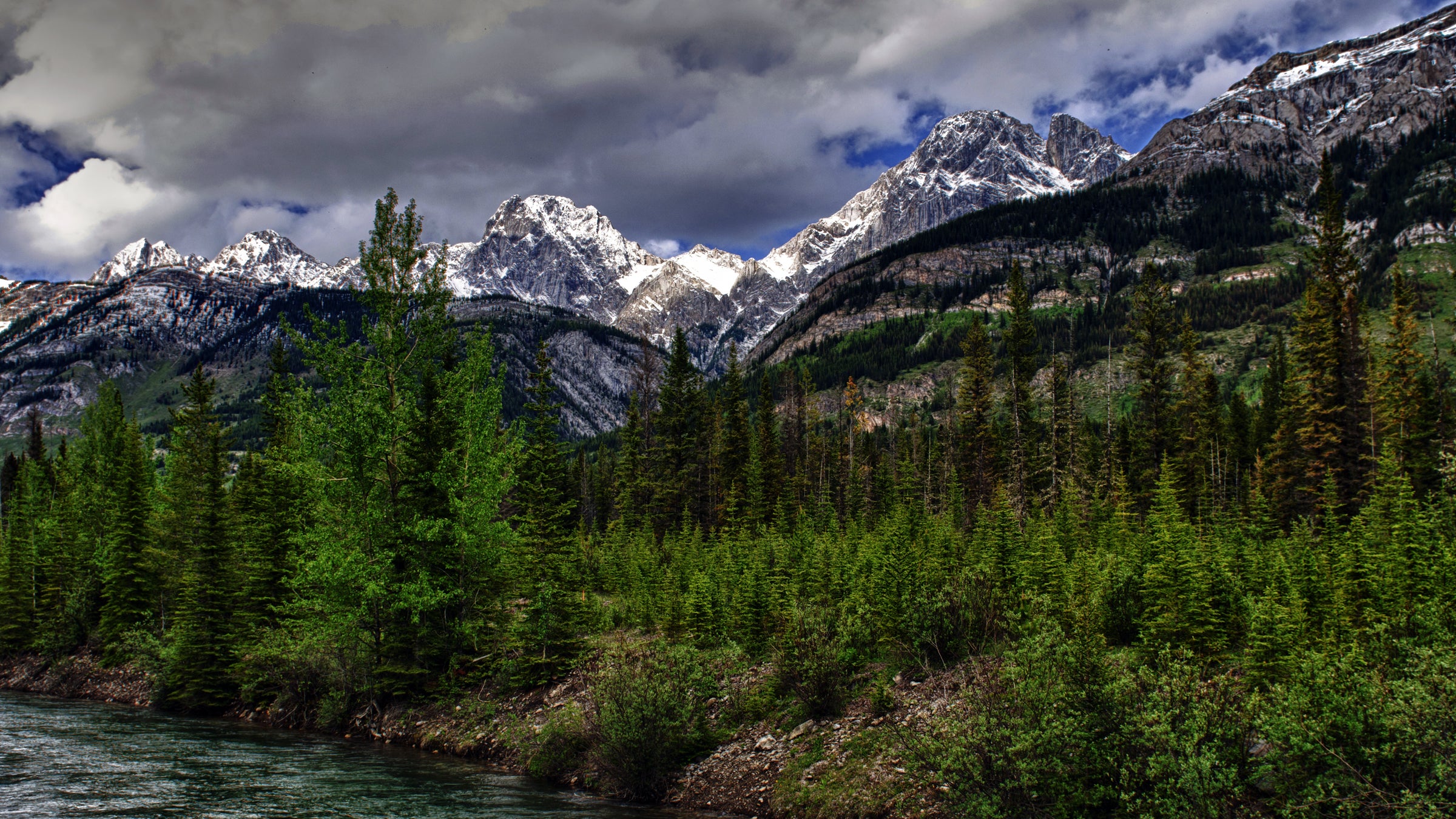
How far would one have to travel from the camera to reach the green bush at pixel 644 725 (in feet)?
68.0

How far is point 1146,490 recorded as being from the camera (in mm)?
55375

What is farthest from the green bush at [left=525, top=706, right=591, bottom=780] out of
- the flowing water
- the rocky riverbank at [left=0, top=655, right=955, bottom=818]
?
the flowing water

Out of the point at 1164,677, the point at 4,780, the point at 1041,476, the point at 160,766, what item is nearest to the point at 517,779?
the point at 160,766

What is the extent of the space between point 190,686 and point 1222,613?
40990mm

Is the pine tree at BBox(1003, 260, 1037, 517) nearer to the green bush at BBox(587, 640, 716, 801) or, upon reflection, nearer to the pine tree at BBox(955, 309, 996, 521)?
the pine tree at BBox(955, 309, 996, 521)

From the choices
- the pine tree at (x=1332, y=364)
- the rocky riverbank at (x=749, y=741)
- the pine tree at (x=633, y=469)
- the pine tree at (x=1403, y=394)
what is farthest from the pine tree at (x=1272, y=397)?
A: the rocky riverbank at (x=749, y=741)

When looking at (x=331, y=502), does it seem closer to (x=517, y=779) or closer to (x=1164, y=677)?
(x=517, y=779)

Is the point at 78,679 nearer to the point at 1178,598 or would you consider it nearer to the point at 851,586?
the point at 851,586

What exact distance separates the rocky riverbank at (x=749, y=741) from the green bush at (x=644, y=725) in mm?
636

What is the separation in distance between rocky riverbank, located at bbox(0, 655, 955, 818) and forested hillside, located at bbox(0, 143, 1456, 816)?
0.18 m

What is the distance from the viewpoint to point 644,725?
20828 millimetres

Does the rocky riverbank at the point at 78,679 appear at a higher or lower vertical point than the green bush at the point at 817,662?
lower

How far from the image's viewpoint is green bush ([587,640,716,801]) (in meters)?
20.7

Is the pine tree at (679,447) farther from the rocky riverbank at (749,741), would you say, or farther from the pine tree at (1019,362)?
the rocky riverbank at (749,741)
